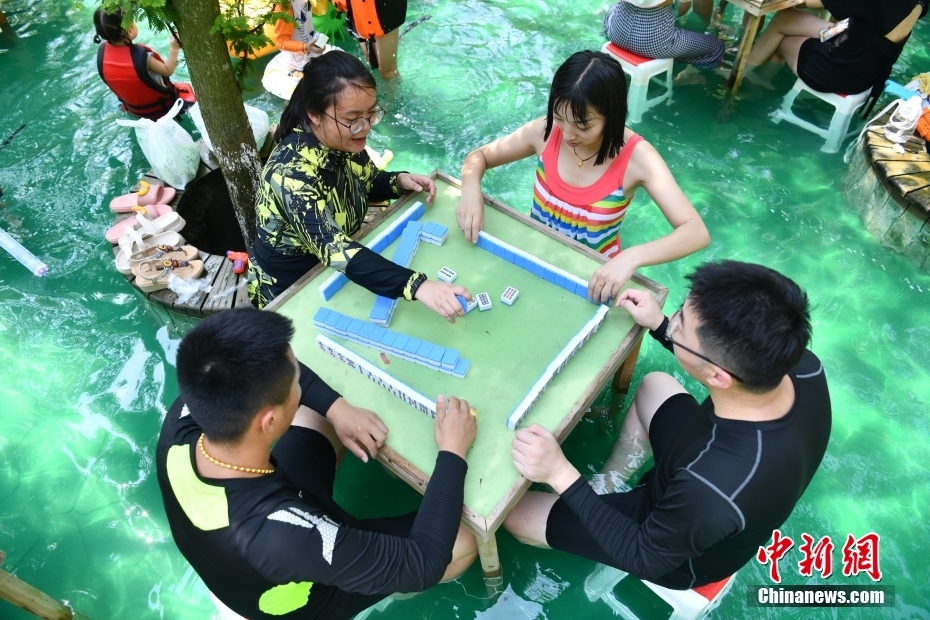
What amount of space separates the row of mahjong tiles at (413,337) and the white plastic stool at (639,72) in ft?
8.43

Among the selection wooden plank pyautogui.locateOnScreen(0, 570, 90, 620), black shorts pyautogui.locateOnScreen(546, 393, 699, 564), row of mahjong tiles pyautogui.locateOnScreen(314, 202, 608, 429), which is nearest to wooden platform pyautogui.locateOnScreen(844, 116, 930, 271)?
black shorts pyautogui.locateOnScreen(546, 393, 699, 564)

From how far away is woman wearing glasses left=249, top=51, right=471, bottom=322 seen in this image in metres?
2.06

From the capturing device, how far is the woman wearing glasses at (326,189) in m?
2.06

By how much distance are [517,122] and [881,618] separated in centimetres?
373

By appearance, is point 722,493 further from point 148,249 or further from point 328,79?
point 148,249

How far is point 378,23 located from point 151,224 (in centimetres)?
232

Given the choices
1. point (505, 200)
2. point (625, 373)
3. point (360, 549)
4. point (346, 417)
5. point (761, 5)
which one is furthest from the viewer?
point (505, 200)

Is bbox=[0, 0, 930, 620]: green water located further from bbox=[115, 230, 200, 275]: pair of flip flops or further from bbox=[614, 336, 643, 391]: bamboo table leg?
bbox=[115, 230, 200, 275]: pair of flip flops

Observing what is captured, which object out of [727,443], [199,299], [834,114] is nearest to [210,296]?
[199,299]

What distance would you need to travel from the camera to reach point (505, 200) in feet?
13.4

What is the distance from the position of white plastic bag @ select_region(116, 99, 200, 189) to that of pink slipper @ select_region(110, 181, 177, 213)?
132mm

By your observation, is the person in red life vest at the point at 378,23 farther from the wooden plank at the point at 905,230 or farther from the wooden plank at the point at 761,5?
the wooden plank at the point at 905,230

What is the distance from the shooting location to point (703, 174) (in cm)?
415

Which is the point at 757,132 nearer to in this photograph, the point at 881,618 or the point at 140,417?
the point at 881,618
